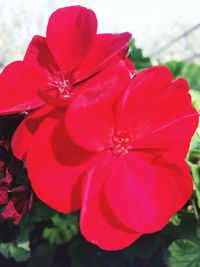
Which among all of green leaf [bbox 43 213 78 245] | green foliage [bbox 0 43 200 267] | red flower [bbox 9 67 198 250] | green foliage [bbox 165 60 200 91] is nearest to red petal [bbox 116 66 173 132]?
red flower [bbox 9 67 198 250]

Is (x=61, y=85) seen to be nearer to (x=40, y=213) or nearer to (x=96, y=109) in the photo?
(x=96, y=109)

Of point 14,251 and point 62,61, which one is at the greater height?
point 62,61

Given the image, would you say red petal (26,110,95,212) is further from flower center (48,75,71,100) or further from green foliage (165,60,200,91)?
green foliage (165,60,200,91)

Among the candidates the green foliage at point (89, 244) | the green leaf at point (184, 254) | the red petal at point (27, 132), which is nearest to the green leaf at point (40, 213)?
the green foliage at point (89, 244)

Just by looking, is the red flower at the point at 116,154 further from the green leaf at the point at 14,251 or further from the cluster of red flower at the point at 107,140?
the green leaf at the point at 14,251

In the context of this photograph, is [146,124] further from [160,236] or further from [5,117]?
[160,236]

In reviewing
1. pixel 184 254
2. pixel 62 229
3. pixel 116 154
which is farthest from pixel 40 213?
pixel 116 154

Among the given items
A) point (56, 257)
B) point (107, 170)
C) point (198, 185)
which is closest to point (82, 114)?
point (107, 170)
